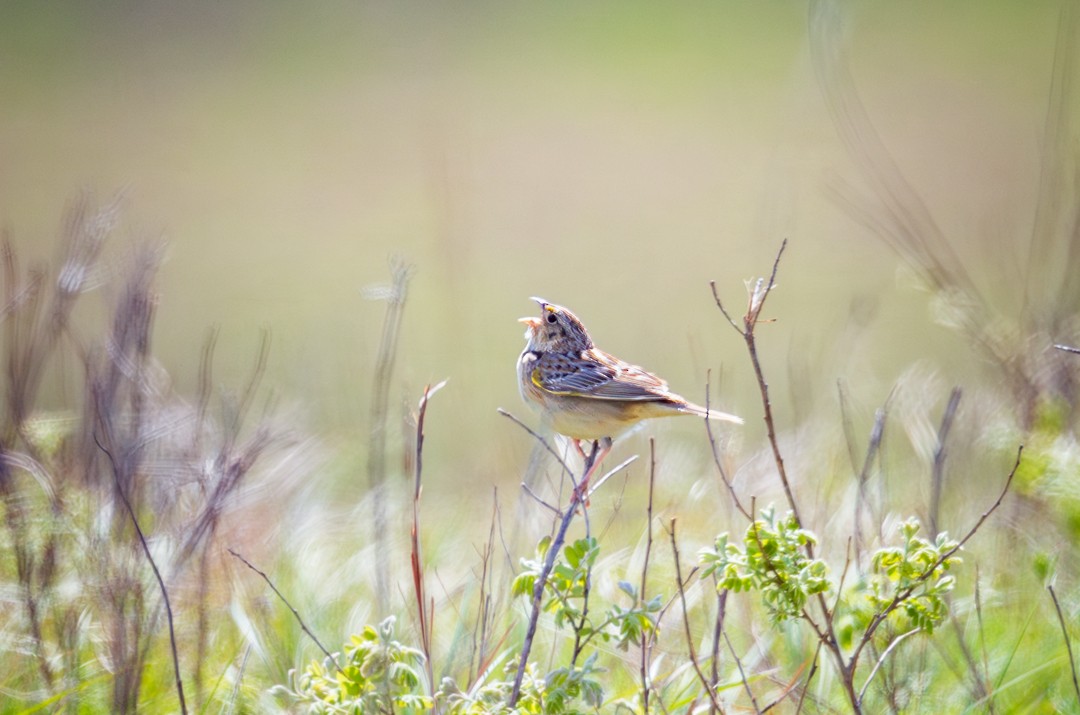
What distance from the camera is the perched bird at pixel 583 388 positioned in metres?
4.17

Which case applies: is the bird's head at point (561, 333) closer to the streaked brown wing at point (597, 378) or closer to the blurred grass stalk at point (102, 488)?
the streaked brown wing at point (597, 378)

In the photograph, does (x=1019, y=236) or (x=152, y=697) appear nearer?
(x=152, y=697)

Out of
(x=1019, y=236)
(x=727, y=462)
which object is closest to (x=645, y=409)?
(x=727, y=462)

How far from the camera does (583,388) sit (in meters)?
4.34

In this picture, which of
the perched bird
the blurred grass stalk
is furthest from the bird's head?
the blurred grass stalk

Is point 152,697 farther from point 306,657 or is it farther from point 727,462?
point 727,462

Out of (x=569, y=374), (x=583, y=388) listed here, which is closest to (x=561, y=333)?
(x=569, y=374)

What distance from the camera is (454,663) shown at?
3.74m

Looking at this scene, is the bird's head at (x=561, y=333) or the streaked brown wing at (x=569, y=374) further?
the bird's head at (x=561, y=333)

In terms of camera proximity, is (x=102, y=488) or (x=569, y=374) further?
(x=569, y=374)

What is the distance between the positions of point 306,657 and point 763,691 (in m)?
1.57

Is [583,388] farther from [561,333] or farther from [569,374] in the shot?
[561,333]

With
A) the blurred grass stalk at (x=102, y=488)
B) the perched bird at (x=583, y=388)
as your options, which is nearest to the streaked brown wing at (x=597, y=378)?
the perched bird at (x=583, y=388)

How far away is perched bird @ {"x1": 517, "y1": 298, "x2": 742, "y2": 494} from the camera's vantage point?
164 inches
